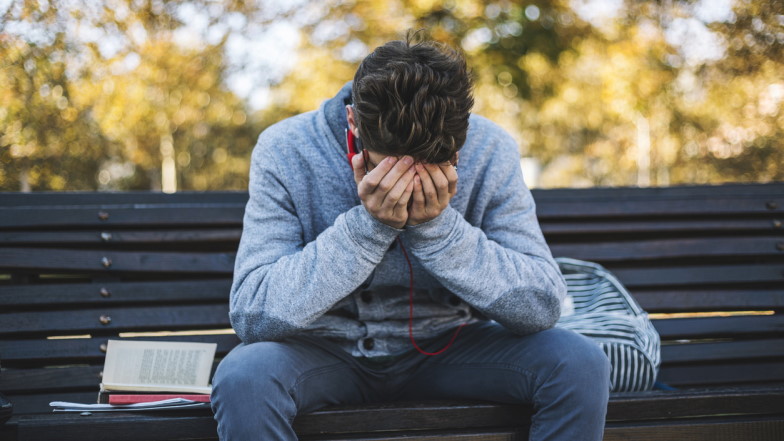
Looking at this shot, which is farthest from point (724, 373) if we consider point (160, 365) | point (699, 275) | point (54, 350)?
point (54, 350)

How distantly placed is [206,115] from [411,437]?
7.33 meters

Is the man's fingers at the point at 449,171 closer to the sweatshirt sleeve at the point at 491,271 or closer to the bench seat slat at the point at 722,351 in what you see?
the sweatshirt sleeve at the point at 491,271

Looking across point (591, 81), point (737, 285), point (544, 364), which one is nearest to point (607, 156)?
point (591, 81)

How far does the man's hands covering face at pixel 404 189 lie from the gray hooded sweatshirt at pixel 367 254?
44mm

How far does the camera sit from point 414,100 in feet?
6.04

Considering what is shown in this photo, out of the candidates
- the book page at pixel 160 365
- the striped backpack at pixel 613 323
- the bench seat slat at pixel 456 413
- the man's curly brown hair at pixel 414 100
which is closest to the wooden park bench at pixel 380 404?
the bench seat slat at pixel 456 413

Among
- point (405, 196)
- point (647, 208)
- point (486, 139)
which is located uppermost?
point (486, 139)

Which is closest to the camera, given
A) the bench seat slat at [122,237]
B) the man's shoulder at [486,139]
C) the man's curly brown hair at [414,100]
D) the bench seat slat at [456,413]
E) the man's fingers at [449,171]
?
the man's curly brown hair at [414,100]

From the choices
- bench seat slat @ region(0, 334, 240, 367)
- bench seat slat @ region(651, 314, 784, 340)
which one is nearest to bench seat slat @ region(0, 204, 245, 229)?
bench seat slat @ region(0, 334, 240, 367)

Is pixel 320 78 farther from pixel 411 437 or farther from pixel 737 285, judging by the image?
pixel 411 437

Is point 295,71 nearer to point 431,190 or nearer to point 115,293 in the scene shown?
point 115,293

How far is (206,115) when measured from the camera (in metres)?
8.86

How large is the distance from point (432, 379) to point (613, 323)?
0.70 meters

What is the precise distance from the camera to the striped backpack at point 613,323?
246cm
